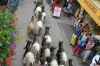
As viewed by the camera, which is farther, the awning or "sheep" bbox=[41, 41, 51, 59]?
the awning

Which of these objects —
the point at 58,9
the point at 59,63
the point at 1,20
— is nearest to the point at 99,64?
the point at 59,63

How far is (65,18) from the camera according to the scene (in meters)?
19.0

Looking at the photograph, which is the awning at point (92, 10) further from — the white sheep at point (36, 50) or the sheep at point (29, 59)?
the sheep at point (29, 59)

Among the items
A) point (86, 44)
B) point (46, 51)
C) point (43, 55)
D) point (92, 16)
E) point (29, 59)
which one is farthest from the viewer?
point (92, 16)

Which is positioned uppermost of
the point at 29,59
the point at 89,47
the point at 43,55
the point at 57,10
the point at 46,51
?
the point at 57,10

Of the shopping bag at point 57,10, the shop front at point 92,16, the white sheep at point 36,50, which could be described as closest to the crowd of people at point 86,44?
the shop front at point 92,16

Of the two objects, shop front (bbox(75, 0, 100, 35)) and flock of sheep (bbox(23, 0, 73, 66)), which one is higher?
shop front (bbox(75, 0, 100, 35))

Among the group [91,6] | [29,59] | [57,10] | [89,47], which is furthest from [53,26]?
[29,59]

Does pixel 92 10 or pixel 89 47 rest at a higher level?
pixel 92 10

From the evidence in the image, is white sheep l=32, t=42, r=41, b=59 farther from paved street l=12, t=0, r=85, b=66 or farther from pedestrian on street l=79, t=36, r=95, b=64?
pedestrian on street l=79, t=36, r=95, b=64

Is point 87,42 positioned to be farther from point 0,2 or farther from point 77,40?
point 0,2

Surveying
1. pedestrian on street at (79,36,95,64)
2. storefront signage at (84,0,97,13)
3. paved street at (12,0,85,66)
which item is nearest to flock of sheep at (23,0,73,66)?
paved street at (12,0,85,66)

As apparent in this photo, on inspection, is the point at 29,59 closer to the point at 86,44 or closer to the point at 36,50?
the point at 36,50

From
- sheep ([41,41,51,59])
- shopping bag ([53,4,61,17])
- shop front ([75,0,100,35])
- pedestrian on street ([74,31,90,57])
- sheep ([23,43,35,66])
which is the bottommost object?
sheep ([23,43,35,66])
